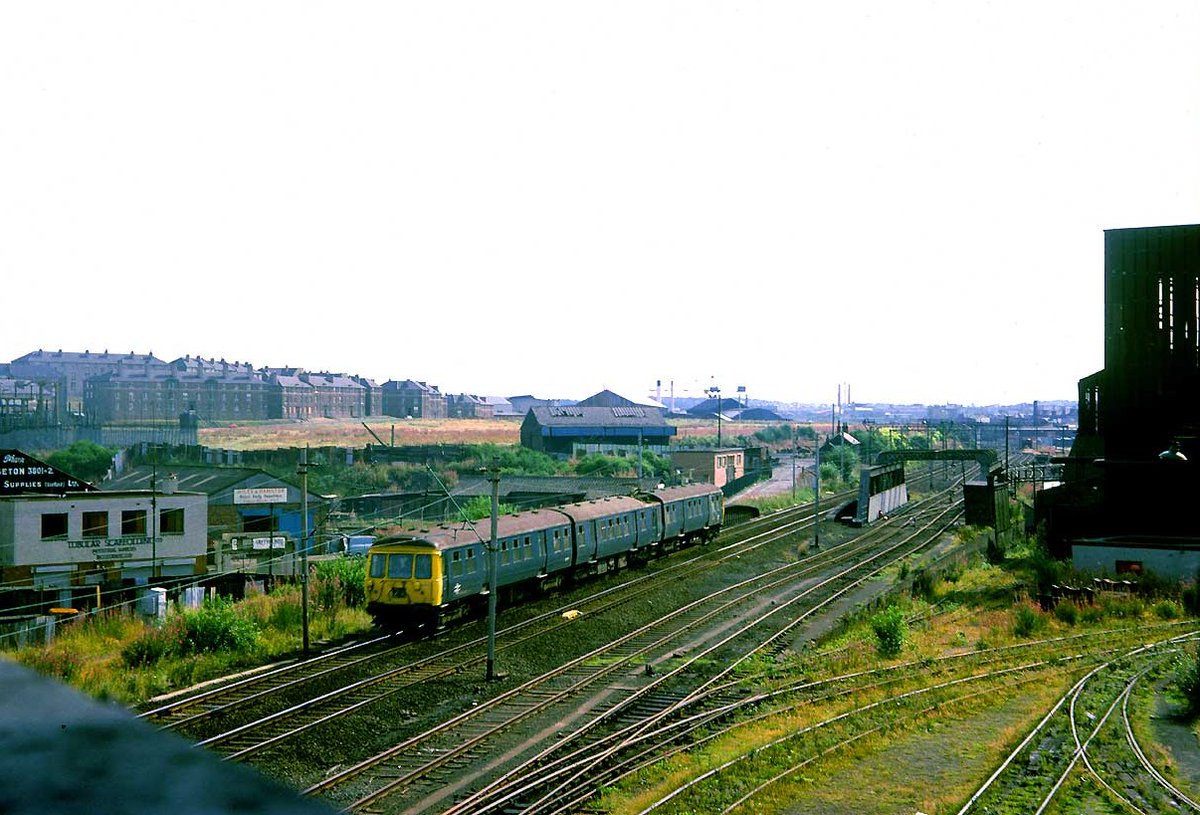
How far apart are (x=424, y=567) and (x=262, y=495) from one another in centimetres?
2700

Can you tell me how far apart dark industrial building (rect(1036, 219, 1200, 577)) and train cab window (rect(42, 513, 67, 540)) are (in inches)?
1444

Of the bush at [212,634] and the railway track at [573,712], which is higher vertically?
the bush at [212,634]

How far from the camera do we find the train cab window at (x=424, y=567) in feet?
82.6

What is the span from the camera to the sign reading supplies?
48.9 m

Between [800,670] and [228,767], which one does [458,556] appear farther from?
[228,767]

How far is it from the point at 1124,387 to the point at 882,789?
3132cm

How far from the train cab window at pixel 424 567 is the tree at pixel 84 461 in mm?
51644

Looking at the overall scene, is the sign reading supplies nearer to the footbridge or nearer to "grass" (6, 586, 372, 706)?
"grass" (6, 586, 372, 706)

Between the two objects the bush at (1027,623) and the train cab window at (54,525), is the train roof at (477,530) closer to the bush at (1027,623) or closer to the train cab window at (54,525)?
the bush at (1027,623)

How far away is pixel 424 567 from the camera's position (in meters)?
25.2

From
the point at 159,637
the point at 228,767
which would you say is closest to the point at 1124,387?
the point at 159,637

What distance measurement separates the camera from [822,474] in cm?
8138

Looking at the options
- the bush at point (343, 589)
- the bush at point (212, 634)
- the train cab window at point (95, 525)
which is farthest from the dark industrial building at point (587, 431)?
the bush at point (212, 634)

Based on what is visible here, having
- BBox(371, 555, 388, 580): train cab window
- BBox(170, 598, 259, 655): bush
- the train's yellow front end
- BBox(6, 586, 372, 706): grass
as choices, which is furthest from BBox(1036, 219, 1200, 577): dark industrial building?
BBox(170, 598, 259, 655): bush
